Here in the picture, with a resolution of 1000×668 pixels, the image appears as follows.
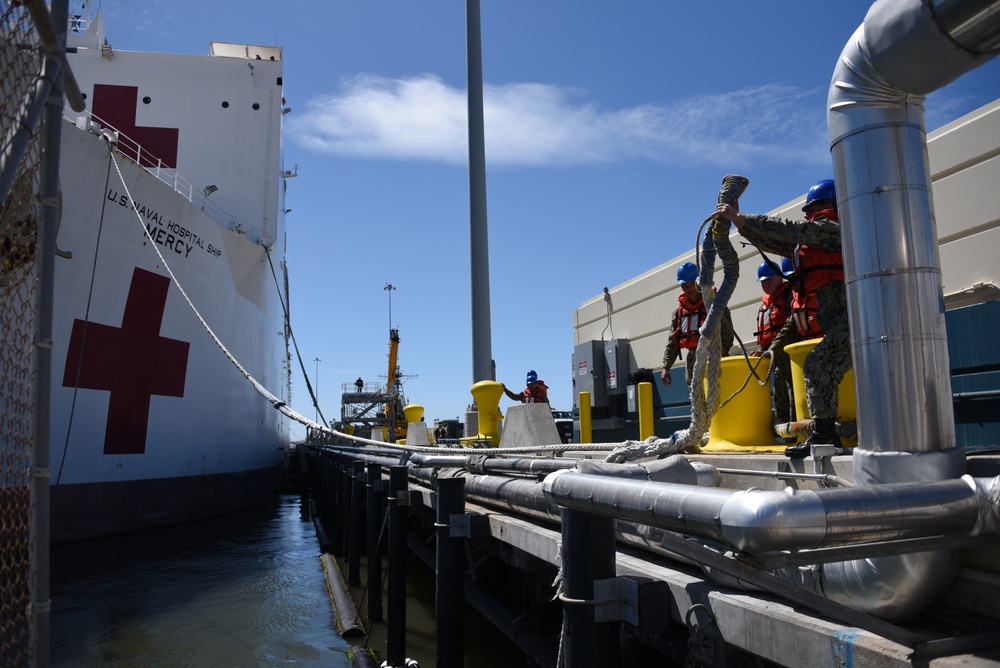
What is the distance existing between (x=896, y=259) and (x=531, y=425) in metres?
4.37

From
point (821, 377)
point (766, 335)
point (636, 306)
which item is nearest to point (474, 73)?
point (636, 306)

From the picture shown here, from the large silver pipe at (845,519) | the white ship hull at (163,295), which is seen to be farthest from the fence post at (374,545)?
the white ship hull at (163,295)

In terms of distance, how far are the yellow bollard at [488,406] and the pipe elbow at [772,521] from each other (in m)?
7.85

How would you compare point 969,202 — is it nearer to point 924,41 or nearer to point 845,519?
point 924,41

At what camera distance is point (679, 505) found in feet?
5.40

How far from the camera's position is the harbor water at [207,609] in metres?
6.07

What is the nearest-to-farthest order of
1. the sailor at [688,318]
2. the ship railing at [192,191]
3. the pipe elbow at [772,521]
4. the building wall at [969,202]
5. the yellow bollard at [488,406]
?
the pipe elbow at [772,521], the building wall at [969,202], the sailor at [688,318], the yellow bollard at [488,406], the ship railing at [192,191]

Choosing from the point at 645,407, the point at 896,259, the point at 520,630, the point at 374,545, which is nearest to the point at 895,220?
the point at 896,259

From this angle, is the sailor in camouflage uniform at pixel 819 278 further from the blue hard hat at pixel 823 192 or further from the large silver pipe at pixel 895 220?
the large silver pipe at pixel 895 220

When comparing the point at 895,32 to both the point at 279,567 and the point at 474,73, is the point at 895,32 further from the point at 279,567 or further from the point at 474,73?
the point at 279,567

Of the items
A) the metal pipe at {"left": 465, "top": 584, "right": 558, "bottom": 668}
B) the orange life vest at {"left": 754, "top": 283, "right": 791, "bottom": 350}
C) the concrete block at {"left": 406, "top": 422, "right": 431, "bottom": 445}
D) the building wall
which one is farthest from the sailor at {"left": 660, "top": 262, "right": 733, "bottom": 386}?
the concrete block at {"left": 406, "top": 422, "right": 431, "bottom": 445}

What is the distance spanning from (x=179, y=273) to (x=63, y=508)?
441cm

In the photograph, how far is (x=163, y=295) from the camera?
1216 centimetres

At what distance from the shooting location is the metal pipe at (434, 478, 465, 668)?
158 inches
